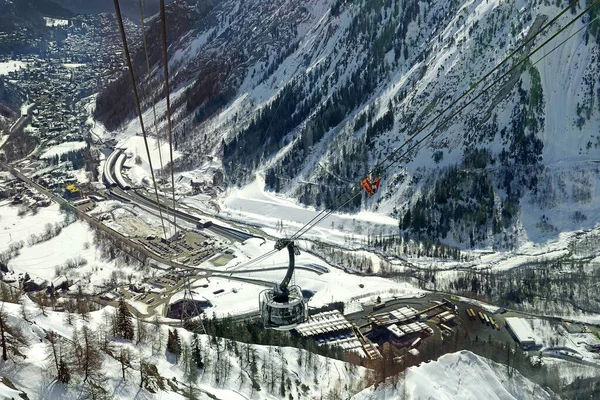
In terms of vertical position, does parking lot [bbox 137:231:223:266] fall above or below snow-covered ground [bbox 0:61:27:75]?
below

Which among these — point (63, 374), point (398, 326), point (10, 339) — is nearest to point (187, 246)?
point (398, 326)

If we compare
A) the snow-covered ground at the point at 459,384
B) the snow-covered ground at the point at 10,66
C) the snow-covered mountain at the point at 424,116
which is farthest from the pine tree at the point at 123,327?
the snow-covered ground at the point at 10,66

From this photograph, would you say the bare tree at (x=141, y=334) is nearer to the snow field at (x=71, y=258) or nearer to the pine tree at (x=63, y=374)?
the pine tree at (x=63, y=374)

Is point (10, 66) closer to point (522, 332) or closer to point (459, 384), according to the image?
point (522, 332)

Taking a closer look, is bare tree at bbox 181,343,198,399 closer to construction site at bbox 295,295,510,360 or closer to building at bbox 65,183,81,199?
construction site at bbox 295,295,510,360

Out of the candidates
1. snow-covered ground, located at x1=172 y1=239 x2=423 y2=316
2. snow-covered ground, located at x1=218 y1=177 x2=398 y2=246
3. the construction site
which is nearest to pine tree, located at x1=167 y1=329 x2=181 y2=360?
the construction site

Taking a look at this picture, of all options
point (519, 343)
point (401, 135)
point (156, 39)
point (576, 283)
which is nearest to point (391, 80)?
point (401, 135)
